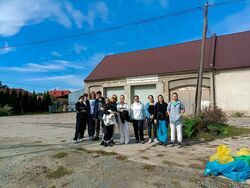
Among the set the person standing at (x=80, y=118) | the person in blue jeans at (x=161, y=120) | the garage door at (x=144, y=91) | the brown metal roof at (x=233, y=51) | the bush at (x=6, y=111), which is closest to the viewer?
the person in blue jeans at (x=161, y=120)

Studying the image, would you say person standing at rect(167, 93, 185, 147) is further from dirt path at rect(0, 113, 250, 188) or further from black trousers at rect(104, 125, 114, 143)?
black trousers at rect(104, 125, 114, 143)

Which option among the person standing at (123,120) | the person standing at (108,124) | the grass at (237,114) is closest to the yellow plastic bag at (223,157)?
the person standing at (108,124)

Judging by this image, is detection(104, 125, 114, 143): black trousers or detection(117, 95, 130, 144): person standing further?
detection(117, 95, 130, 144): person standing

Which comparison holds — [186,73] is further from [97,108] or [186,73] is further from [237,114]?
[97,108]

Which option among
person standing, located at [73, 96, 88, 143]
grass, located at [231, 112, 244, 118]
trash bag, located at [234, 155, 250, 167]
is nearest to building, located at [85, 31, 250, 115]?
grass, located at [231, 112, 244, 118]

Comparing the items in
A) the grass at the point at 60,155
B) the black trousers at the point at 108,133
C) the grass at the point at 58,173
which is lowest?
the grass at the point at 58,173

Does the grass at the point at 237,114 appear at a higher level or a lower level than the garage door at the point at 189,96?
lower

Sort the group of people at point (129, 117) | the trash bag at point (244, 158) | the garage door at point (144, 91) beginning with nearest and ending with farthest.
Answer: the trash bag at point (244, 158), the group of people at point (129, 117), the garage door at point (144, 91)

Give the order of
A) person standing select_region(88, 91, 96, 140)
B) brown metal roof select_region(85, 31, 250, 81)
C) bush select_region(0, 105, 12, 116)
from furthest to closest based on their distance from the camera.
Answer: bush select_region(0, 105, 12, 116) → brown metal roof select_region(85, 31, 250, 81) → person standing select_region(88, 91, 96, 140)

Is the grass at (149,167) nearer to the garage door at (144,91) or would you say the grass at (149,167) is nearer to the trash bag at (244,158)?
the trash bag at (244,158)

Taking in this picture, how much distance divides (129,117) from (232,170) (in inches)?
169

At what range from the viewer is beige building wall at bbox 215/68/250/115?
21.4 m

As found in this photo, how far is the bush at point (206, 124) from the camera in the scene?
9.88 meters

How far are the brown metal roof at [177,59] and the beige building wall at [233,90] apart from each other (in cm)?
74
